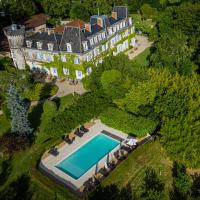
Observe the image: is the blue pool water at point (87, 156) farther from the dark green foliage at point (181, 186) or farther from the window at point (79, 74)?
the window at point (79, 74)

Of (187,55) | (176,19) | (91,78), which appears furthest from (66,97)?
(176,19)

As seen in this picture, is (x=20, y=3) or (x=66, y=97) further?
(x=20, y=3)

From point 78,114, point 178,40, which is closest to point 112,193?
point 78,114

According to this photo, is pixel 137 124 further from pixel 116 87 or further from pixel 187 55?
pixel 187 55

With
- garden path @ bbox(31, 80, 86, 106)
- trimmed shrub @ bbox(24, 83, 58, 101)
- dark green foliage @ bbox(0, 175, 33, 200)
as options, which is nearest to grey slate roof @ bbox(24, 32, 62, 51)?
garden path @ bbox(31, 80, 86, 106)

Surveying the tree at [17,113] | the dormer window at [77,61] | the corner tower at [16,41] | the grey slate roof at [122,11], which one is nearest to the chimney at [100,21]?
the grey slate roof at [122,11]

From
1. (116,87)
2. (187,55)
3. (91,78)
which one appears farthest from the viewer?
(187,55)
